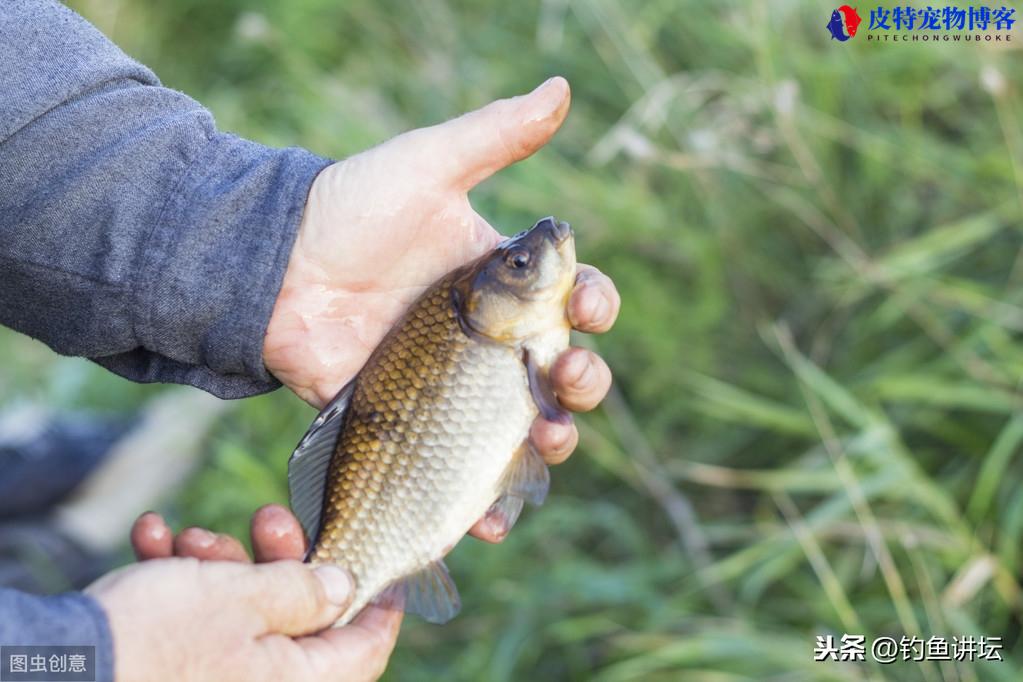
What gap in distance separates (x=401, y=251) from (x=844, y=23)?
177 centimetres

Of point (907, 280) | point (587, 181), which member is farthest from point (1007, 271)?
point (587, 181)

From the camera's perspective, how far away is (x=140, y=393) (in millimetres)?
4113

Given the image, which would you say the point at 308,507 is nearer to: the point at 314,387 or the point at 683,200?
the point at 314,387

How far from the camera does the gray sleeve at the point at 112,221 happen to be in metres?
1.84

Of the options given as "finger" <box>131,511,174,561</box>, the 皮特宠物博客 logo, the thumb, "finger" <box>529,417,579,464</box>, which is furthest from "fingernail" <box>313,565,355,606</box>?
the 皮特宠物博客 logo

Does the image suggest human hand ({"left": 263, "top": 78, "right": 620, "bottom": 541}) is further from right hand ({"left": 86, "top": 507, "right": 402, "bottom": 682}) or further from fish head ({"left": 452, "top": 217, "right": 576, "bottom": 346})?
right hand ({"left": 86, "top": 507, "right": 402, "bottom": 682})

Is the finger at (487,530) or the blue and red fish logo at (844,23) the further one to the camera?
the blue and red fish logo at (844,23)

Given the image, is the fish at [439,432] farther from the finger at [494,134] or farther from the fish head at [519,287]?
the finger at [494,134]

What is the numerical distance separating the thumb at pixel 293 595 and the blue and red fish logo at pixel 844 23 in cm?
223

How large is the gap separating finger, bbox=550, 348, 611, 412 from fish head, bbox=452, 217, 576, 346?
7 cm

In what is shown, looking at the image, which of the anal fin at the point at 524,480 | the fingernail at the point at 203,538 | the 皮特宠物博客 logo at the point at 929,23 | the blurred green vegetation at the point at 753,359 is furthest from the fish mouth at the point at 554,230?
the 皮特宠物博客 logo at the point at 929,23

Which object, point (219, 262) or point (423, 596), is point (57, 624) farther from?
point (219, 262)

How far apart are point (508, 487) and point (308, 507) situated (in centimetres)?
34

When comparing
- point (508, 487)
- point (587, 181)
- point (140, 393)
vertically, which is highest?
point (587, 181)
